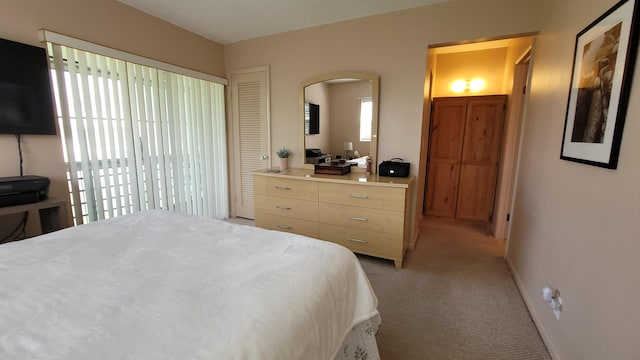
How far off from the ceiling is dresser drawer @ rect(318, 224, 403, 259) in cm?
221

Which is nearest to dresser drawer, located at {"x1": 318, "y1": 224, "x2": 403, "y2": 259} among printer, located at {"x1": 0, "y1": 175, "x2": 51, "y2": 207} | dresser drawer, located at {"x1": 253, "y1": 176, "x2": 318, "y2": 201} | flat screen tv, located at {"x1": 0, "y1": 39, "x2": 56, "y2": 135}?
dresser drawer, located at {"x1": 253, "y1": 176, "x2": 318, "y2": 201}

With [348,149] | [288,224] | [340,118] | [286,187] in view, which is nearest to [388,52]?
[340,118]

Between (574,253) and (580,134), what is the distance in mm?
647

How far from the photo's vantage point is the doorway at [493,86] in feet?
10.5

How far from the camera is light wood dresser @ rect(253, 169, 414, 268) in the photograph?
2.51 m

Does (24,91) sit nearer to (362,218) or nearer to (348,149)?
(348,149)

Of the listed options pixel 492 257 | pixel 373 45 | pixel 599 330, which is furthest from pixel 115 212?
pixel 492 257

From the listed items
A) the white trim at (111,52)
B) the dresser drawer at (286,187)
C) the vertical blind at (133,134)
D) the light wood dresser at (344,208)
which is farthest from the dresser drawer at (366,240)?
the white trim at (111,52)

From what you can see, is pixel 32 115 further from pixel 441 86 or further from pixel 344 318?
pixel 441 86

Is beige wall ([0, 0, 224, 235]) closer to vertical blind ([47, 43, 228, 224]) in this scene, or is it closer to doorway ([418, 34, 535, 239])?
vertical blind ([47, 43, 228, 224])

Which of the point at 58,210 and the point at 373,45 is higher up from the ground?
the point at 373,45

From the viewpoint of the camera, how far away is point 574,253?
4.77 ft

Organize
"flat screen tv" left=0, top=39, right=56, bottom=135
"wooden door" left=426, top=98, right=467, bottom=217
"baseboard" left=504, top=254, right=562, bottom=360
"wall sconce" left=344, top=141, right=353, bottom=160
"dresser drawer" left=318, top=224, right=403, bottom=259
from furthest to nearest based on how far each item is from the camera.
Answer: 1. "wooden door" left=426, top=98, right=467, bottom=217
2. "wall sconce" left=344, top=141, right=353, bottom=160
3. "dresser drawer" left=318, top=224, right=403, bottom=259
4. "flat screen tv" left=0, top=39, right=56, bottom=135
5. "baseboard" left=504, top=254, right=562, bottom=360

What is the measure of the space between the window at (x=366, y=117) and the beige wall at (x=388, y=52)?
12cm
